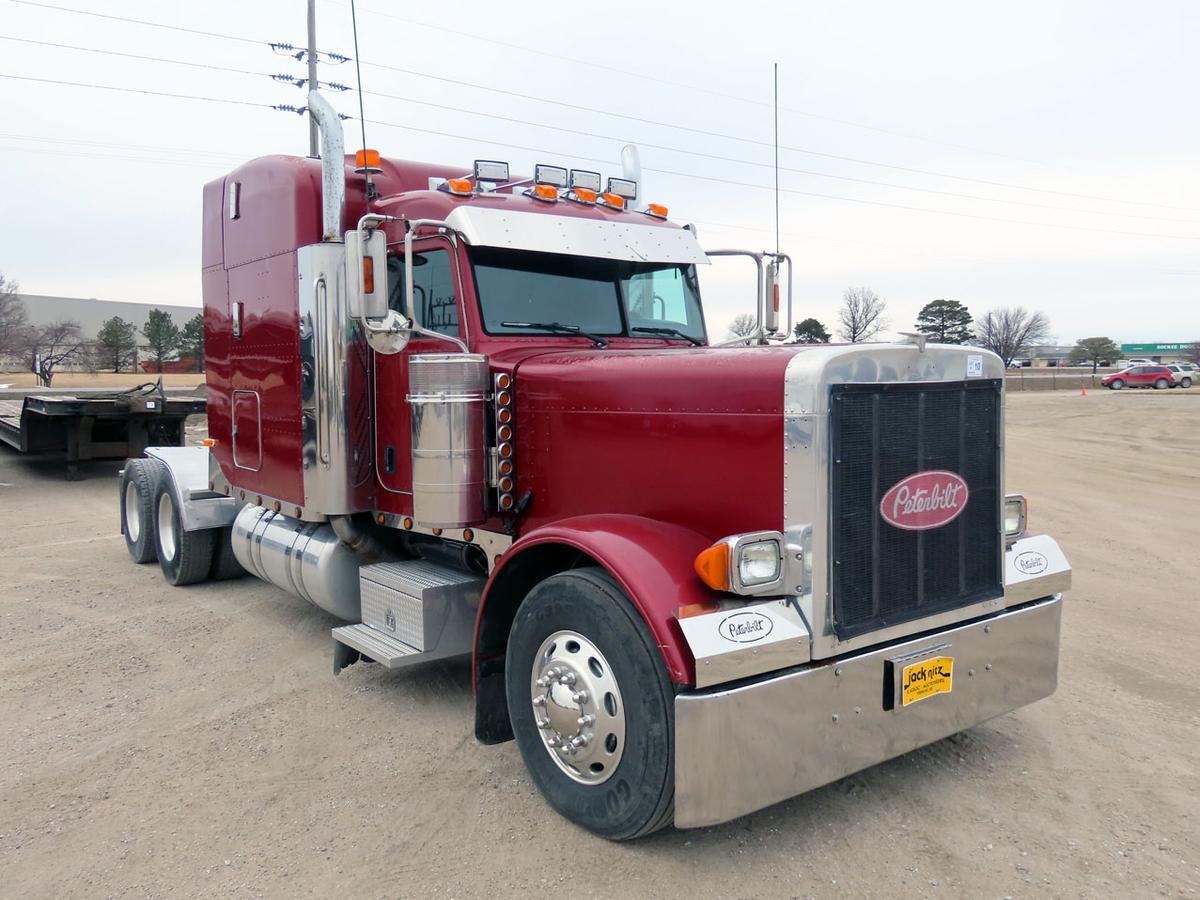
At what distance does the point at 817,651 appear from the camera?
10.9 ft

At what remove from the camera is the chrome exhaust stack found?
192 inches

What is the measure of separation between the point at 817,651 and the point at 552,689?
40.9 inches

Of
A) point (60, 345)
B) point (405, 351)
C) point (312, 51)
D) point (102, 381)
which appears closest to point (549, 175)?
point (405, 351)

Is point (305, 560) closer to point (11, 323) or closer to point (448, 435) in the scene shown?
point (448, 435)

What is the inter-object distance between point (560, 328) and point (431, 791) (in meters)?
2.32

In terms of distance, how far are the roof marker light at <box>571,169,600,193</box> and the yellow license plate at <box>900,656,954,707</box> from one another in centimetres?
319

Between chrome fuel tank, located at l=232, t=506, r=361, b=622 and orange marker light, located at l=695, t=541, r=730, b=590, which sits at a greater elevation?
orange marker light, located at l=695, t=541, r=730, b=590

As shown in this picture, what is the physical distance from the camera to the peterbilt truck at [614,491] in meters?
3.26

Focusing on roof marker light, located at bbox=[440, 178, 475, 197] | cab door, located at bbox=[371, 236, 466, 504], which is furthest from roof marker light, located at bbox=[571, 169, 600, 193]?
cab door, located at bbox=[371, 236, 466, 504]

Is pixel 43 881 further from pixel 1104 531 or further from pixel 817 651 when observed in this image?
pixel 1104 531

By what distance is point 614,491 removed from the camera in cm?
404

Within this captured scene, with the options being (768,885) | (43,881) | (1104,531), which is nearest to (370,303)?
(43,881)

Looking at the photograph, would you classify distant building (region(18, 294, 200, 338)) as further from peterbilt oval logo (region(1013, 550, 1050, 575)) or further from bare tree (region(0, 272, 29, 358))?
peterbilt oval logo (region(1013, 550, 1050, 575))

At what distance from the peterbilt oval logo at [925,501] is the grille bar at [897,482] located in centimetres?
2
